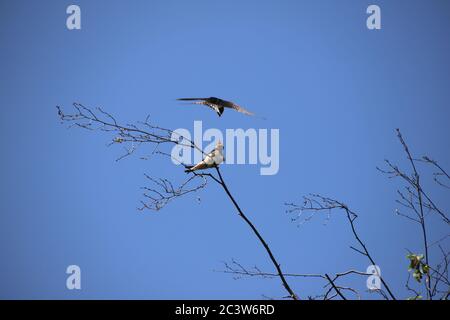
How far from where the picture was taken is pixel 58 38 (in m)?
104

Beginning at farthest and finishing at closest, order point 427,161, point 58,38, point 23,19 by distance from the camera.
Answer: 1. point 58,38
2. point 23,19
3. point 427,161

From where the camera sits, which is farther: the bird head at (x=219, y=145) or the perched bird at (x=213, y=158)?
the bird head at (x=219, y=145)

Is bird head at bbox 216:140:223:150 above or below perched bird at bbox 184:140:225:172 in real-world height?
above

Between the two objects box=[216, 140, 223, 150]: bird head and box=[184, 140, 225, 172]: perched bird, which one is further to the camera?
box=[216, 140, 223, 150]: bird head

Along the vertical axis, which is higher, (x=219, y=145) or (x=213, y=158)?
(x=219, y=145)

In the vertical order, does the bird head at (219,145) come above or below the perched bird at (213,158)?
above

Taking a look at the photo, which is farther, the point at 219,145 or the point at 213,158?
the point at 219,145
